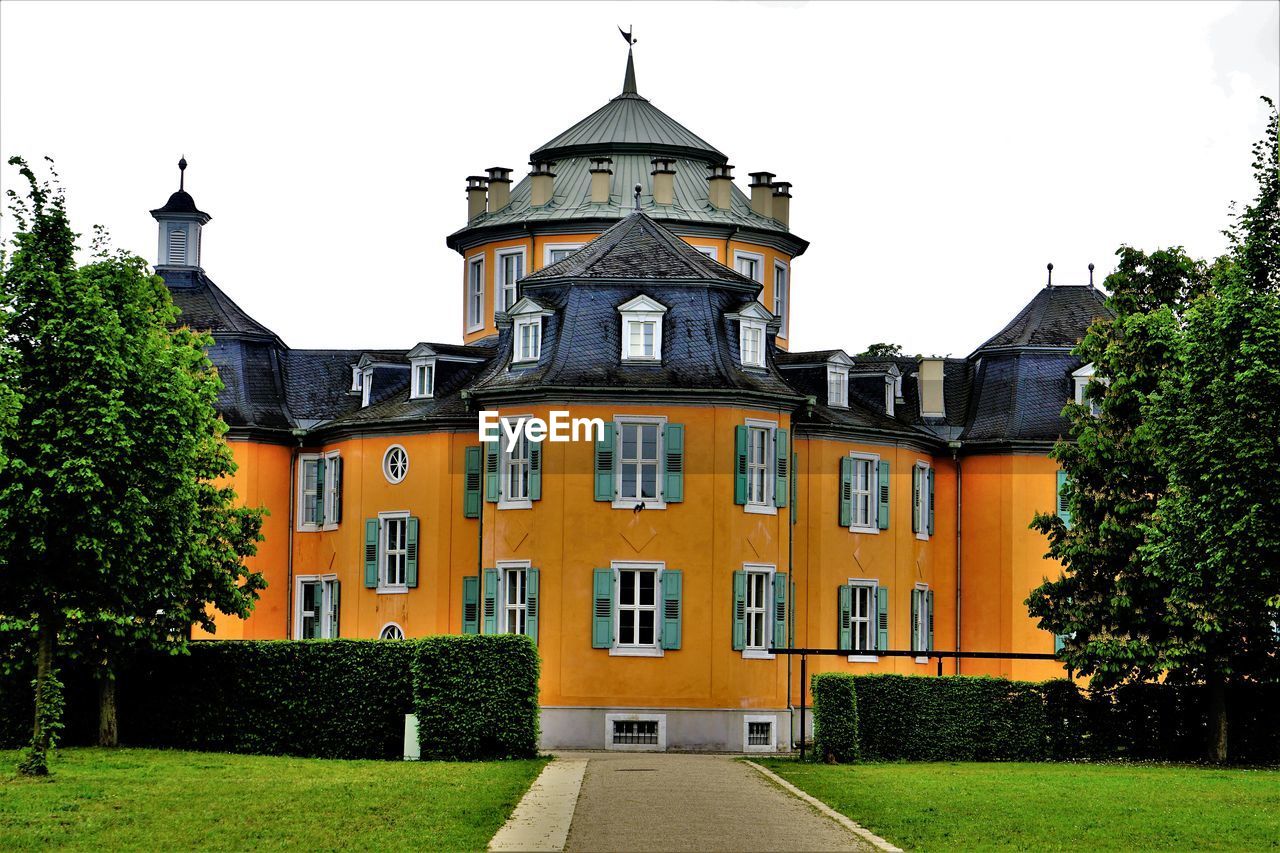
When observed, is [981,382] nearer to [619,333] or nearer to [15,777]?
[619,333]

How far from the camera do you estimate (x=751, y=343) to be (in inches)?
2080

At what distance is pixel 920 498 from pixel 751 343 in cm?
987

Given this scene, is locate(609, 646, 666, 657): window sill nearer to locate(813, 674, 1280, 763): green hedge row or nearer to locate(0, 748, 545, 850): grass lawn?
locate(813, 674, 1280, 763): green hedge row

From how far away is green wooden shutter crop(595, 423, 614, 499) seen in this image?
164 feet

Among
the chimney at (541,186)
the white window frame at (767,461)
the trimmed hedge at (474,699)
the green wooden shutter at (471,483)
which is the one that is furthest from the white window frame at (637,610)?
the chimney at (541,186)

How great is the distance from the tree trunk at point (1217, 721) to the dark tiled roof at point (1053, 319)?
17854 millimetres

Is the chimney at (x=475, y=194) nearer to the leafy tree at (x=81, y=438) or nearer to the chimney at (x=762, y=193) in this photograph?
the chimney at (x=762, y=193)

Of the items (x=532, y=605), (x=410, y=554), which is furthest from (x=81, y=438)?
(x=410, y=554)

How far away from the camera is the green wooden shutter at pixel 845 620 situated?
2251 inches

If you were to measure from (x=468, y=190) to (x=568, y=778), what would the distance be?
33.7 meters

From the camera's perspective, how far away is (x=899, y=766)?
137ft

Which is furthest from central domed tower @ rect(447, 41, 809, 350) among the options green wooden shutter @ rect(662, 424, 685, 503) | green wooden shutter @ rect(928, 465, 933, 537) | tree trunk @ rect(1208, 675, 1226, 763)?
tree trunk @ rect(1208, 675, 1226, 763)

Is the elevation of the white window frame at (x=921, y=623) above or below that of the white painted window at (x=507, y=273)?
below

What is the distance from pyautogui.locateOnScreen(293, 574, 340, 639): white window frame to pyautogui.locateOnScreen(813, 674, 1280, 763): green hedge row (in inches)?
774
